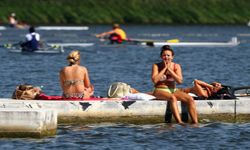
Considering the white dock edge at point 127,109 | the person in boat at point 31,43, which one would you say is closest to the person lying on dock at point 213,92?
the white dock edge at point 127,109

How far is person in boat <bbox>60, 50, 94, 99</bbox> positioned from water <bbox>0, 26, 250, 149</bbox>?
79cm

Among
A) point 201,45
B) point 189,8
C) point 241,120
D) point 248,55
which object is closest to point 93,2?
point 189,8

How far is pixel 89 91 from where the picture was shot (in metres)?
24.6

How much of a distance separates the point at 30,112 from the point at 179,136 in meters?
3.31

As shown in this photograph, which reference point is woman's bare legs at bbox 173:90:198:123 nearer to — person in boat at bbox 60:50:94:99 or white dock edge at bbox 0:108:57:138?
person in boat at bbox 60:50:94:99

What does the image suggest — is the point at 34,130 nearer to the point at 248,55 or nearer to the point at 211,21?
the point at 248,55

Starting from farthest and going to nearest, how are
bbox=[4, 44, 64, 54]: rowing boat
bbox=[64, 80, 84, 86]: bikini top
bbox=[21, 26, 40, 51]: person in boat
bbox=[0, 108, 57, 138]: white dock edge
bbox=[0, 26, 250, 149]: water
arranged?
bbox=[4, 44, 64, 54]: rowing boat → bbox=[21, 26, 40, 51]: person in boat → bbox=[64, 80, 84, 86]: bikini top → bbox=[0, 26, 250, 149]: water → bbox=[0, 108, 57, 138]: white dock edge

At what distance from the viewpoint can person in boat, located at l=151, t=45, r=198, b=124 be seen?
79.0ft

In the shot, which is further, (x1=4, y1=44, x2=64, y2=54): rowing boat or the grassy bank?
the grassy bank

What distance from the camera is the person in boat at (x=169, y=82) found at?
79.0 feet

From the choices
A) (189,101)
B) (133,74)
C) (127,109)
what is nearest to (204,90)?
(189,101)

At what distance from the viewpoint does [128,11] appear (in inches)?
4245

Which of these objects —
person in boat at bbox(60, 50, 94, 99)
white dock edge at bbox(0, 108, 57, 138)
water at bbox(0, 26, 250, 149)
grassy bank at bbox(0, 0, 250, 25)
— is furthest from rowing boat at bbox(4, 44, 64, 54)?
grassy bank at bbox(0, 0, 250, 25)

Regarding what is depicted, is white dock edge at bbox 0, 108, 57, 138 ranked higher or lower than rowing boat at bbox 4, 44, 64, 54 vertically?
lower
